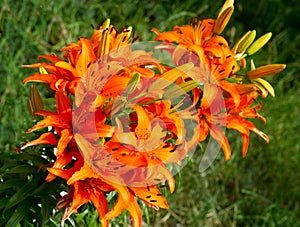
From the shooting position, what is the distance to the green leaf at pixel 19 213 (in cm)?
141

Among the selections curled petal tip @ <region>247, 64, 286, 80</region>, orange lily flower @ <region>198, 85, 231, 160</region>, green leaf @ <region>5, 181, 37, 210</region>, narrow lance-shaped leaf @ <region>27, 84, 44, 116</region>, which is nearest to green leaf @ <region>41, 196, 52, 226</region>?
green leaf @ <region>5, 181, 37, 210</region>

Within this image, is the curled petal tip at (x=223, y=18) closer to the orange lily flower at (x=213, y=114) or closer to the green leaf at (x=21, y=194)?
the orange lily flower at (x=213, y=114)

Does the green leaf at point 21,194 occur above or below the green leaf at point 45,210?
above

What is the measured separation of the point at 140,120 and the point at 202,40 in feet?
1.36

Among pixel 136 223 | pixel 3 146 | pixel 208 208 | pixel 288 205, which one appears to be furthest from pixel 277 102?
pixel 136 223

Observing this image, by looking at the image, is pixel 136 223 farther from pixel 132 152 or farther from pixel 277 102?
pixel 277 102

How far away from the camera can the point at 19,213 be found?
4.68 ft

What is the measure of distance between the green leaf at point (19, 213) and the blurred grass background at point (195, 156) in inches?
26.6

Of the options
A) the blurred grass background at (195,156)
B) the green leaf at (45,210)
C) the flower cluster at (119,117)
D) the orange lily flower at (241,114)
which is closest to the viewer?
the flower cluster at (119,117)

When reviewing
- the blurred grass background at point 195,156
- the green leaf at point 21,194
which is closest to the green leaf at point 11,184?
the green leaf at point 21,194

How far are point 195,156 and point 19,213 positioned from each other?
1.36 m

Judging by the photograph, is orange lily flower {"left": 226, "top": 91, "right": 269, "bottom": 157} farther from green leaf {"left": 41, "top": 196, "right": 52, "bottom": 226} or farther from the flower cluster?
green leaf {"left": 41, "top": 196, "right": 52, "bottom": 226}

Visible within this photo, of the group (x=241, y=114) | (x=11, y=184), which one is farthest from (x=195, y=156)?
(x=11, y=184)

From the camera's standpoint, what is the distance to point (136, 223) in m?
1.32
